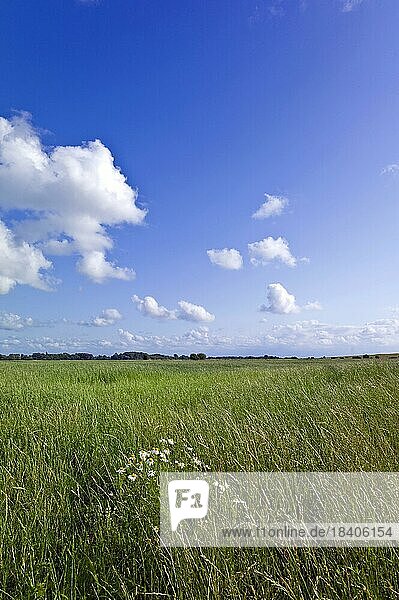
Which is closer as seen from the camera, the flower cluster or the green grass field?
the green grass field

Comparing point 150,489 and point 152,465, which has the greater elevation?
point 152,465

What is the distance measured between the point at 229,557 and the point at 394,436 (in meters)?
3.87

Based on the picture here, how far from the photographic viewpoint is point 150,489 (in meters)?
3.80

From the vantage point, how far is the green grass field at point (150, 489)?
2.74 metres

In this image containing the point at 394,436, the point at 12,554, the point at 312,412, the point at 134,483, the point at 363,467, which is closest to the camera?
the point at 12,554

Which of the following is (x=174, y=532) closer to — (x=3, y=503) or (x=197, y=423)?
(x=3, y=503)

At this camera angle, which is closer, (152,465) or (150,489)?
(150,489)

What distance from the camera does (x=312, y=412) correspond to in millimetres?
7434

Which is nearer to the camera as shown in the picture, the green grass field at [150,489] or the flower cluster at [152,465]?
the green grass field at [150,489]

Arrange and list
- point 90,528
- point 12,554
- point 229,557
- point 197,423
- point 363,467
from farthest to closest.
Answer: point 197,423 → point 363,467 → point 90,528 → point 12,554 → point 229,557

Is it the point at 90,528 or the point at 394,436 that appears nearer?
the point at 90,528

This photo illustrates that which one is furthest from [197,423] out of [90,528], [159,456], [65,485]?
[90,528]

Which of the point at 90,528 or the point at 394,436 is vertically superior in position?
the point at 394,436

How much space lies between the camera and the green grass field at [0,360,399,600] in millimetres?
2744
